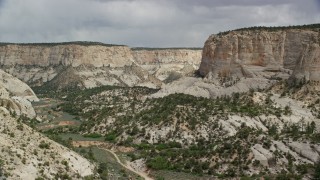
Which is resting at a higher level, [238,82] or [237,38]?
[237,38]

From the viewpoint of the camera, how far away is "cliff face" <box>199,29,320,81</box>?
108988mm

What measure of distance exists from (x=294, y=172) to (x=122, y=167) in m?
22.1

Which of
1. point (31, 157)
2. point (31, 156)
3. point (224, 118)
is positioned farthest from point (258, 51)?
point (31, 157)

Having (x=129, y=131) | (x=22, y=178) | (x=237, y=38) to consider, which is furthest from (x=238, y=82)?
(x=22, y=178)

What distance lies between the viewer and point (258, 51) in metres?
116

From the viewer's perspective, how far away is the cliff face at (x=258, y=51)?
4291 inches

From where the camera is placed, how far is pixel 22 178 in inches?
1879

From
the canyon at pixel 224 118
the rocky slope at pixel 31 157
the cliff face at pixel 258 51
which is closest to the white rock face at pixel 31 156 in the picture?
the rocky slope at pixel 31 157

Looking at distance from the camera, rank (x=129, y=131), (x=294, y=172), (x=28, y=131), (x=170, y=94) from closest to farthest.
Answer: (x=28, y=131)
(x=294, y=172)
(x=129, y=131)
(x=170, y=94)

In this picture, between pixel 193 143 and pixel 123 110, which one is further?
pixel 123 110

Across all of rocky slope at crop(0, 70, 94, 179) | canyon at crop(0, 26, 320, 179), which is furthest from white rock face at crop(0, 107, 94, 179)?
canyon at crop(0, 26, 320, 179)

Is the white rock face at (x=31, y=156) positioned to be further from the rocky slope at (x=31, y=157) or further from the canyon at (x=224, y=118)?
the canyon at (x=224, y=118)

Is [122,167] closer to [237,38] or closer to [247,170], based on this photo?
[247,170]

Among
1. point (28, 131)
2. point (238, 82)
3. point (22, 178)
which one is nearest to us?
point (22, 178)
